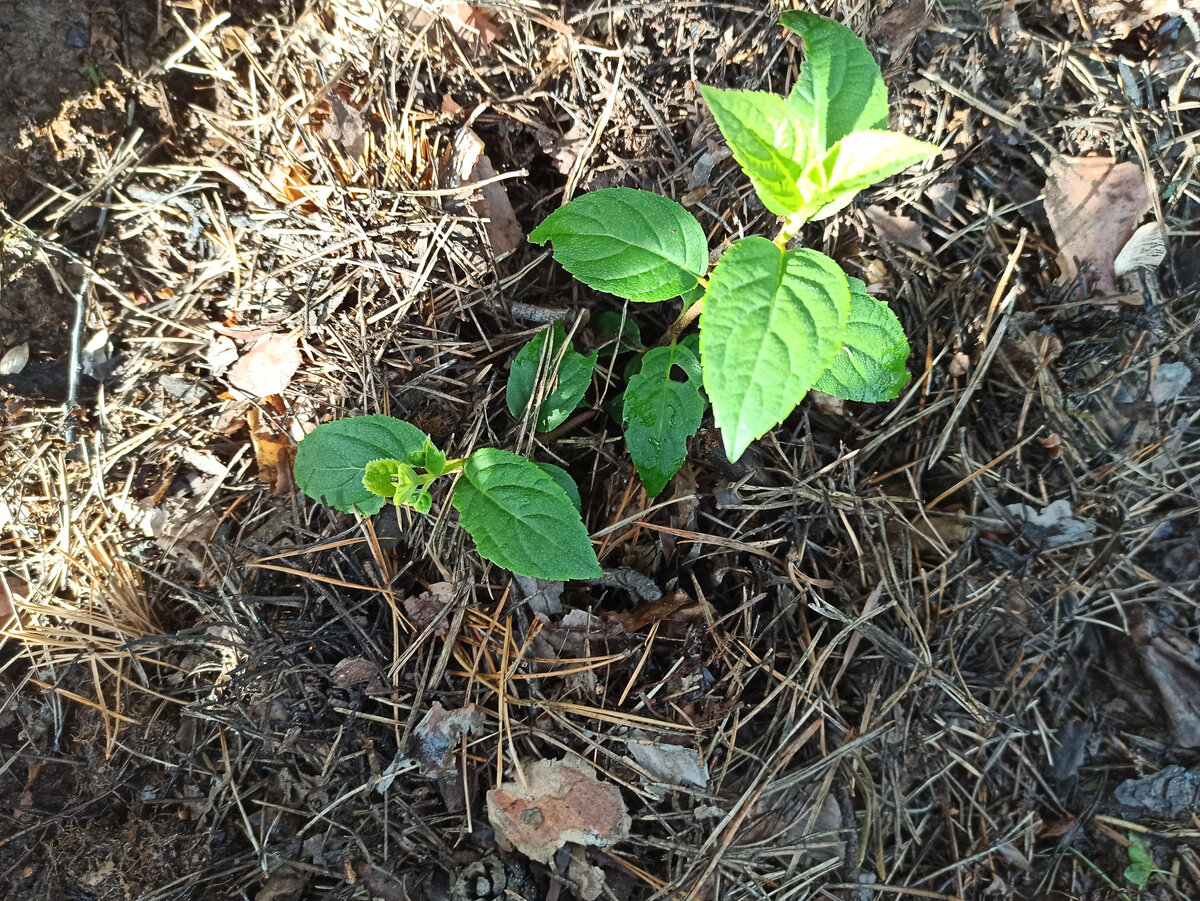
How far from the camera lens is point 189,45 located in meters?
2.42

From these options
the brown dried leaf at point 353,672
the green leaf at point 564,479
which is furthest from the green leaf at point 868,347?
the brown dried leaf at point 353,672

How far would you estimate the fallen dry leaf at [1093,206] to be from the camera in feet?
7.84

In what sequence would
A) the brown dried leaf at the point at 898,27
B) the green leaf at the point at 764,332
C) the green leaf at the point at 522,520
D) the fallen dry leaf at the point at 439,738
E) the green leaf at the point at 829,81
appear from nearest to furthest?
the green leaf at the point at 764,332, the green leaf at the point at 829,81, the green leaf at the point at 522,520, the fallen dry leaf at the point at 439,738, the brown dried leaf at the point at 898,27

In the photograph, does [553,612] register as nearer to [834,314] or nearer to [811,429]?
[811,429]

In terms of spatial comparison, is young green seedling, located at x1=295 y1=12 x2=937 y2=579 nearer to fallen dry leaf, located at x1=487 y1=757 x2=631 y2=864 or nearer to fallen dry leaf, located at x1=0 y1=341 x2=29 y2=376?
fallen dry leaf, located at x1=487 y1=757 x2=631 y2=864

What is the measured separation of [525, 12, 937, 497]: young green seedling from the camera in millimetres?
1475

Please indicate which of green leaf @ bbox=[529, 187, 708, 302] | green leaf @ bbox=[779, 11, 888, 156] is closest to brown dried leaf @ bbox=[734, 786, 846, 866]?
green leaf @ bbox=[529, 187, 708, 302]

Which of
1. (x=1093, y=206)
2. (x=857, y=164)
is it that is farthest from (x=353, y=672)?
(x=1093, y=206)

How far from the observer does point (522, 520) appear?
196 cm

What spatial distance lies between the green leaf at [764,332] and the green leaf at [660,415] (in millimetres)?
507

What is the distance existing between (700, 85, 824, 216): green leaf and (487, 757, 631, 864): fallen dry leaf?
170 cm

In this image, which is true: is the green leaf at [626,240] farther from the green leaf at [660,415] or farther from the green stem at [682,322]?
the green leaf at [660,415]

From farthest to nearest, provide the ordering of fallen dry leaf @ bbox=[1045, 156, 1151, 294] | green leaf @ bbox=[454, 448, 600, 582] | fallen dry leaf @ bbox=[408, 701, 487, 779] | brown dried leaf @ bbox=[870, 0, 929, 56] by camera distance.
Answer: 1. fallen dry leaf @ bbox=[1045, 156, 1151, 294]
2. brown dried leaf @ bbox=[870, 0, 929, 56]
3. fallen dry leaf @ bbox=[408, 701, 487, 779]
4. green leaf @ bbox=[454, 448, 600, 582]

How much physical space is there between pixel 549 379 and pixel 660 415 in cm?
38
